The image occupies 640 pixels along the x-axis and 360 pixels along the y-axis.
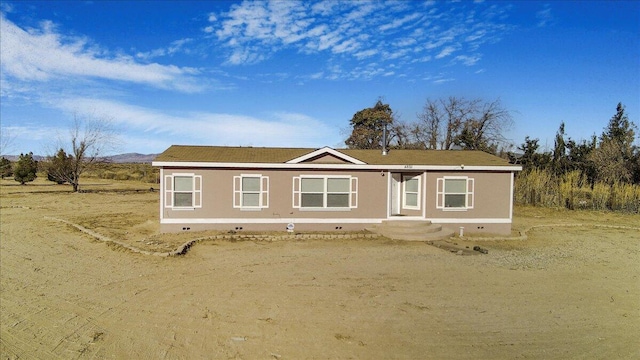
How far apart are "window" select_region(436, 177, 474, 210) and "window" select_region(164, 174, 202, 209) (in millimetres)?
9754

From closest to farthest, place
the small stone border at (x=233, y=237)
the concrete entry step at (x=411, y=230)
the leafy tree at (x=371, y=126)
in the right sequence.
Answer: the small stone border at (x=233, y=237)
the concrete entry step at (x=411, y=230)
the leafy tree at (x=371, y=126)

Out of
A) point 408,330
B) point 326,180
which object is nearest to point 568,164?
point 326,180

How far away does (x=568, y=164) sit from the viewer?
30.0 meters

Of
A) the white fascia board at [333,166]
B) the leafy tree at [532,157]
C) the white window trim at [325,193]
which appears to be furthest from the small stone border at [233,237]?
the leafy tree at [532,157]

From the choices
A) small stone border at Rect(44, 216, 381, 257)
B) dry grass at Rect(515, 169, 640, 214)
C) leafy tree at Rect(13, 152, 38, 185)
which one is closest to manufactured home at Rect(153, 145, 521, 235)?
small stone border at Rect(44, 216, 381, 257)

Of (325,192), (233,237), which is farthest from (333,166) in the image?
(233,237)

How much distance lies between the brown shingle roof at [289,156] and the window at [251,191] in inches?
28.4

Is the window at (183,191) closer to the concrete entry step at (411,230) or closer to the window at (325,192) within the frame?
the window at (325,192)

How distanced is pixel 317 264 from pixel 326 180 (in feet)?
17.2

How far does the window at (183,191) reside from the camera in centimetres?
1409

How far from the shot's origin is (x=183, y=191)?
557 inches

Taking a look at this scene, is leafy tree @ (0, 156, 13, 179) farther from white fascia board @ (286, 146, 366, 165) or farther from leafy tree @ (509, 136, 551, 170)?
leafy tree @ (509, 136, 551, 170)

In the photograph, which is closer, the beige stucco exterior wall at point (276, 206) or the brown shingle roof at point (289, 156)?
the beige stucco exterior wall at point (276, 206)

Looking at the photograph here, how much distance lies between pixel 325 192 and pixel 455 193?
5471 mm
